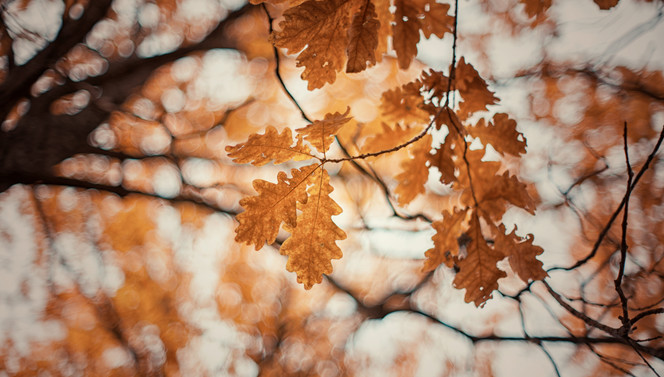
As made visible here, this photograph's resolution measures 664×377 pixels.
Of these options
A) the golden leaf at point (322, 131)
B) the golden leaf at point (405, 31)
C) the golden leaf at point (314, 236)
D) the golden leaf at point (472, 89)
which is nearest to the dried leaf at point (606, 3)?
the golden leaf at point (472, 89)

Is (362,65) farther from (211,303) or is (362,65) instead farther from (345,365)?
(345,365)

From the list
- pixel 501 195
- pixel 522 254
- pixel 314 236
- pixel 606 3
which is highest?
pixel 606 3

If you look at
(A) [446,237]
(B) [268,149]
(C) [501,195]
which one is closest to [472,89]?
(C) [501,195]

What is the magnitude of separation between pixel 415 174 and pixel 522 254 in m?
0.41

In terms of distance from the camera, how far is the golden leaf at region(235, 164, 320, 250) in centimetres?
73

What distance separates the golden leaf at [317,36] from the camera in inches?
26.8

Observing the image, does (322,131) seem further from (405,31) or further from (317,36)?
(405,31)

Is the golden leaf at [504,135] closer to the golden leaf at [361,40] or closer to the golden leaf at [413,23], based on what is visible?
the golden leaf at [413,23]

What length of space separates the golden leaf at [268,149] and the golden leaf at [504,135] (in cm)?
62

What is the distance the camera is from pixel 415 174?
108 cm

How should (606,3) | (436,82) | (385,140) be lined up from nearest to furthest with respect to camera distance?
(606,3)
(436,82)
(385,140)

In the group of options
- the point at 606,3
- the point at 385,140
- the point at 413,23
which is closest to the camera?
the point at 606,3

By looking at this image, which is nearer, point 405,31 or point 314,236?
point 314,236

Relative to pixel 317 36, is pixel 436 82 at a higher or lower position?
higher
